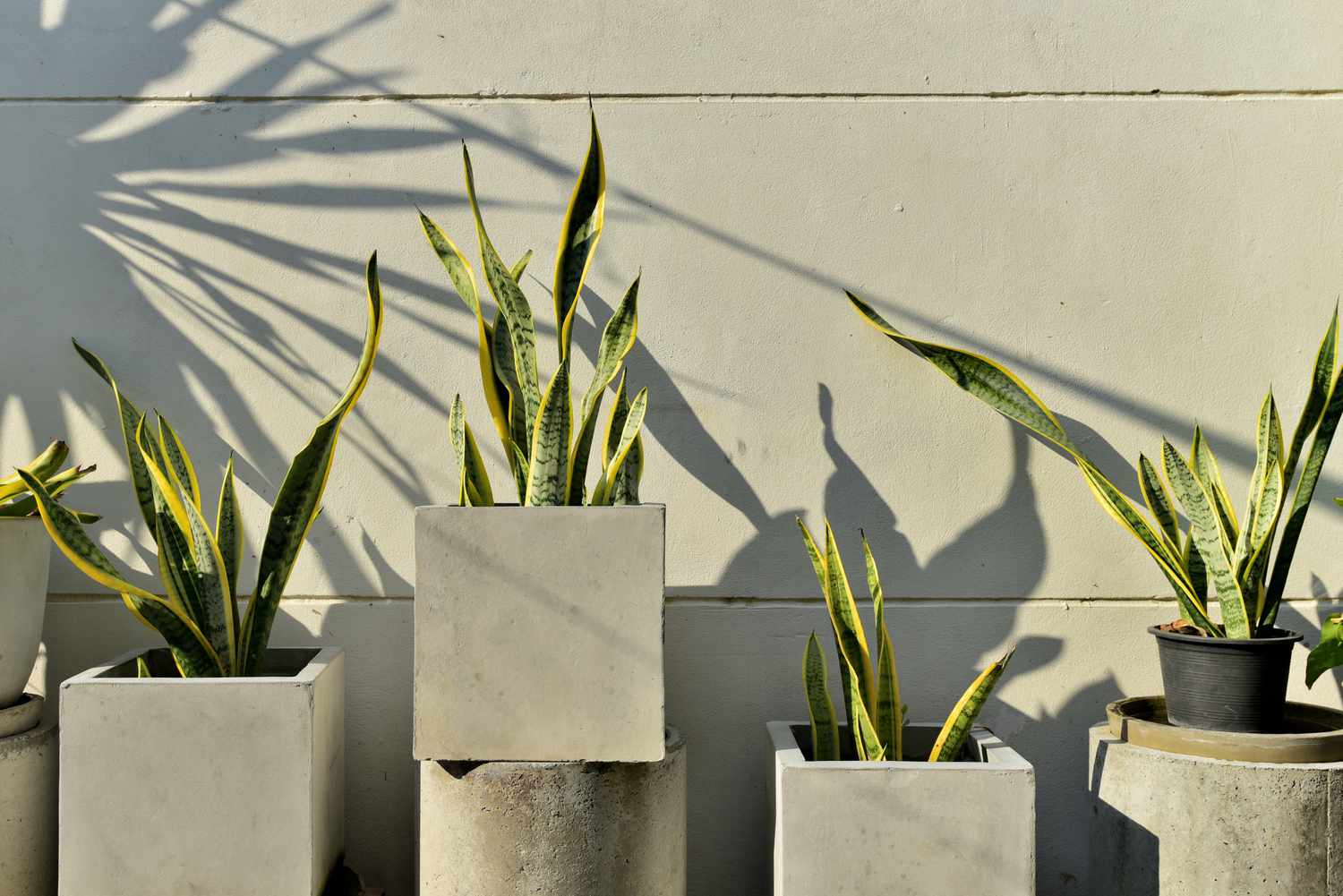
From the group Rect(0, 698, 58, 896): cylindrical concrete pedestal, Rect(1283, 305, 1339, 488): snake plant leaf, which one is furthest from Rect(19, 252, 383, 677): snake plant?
Rect(1283, 305, 1339, 488): snake plant leaf

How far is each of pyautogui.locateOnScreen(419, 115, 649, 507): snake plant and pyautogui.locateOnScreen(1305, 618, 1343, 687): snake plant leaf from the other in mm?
910

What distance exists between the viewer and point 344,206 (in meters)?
1.64

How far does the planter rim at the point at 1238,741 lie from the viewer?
1.27 meters

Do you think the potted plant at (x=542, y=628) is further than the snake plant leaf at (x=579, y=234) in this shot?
No

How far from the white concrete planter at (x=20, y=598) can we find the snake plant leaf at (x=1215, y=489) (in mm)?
1580

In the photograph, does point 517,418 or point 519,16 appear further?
point 519,16

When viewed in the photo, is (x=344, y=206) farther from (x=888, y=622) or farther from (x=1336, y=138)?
(x=1336, y=138)

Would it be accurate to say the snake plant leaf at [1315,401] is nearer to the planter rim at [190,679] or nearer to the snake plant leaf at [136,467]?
the planter rim at [190,679]

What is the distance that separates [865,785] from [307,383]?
3.41ft

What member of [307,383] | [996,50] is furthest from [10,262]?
[996,50]

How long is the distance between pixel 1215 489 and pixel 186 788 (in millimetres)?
1399

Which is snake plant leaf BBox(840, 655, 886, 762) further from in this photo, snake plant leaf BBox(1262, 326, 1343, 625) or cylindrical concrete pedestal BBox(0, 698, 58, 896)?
cylindrical concrete pedestal BBox(0, 698, 58, 896)

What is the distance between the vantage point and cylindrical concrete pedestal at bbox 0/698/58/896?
1.36 m

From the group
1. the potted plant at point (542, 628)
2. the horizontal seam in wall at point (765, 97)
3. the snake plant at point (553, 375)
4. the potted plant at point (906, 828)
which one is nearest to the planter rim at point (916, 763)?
the potted plant at point (906, 828)
